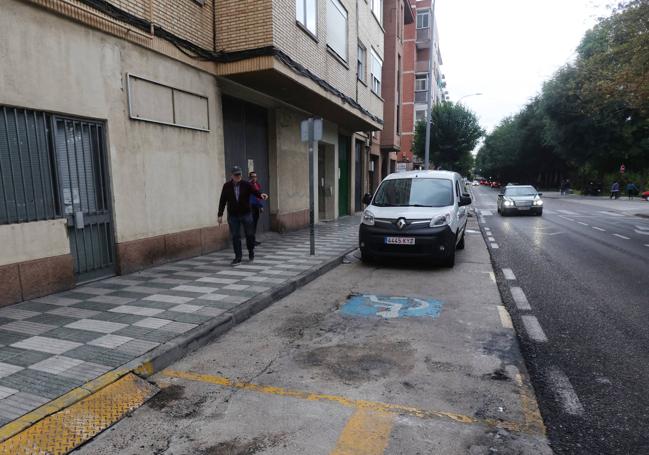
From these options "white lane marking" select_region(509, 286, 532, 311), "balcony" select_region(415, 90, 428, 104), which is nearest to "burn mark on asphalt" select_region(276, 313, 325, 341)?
"white lane marking" select_region(509, 286, 532, 311)

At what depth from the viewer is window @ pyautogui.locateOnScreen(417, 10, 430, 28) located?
42.6m

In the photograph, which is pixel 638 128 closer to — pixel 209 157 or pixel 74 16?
pixel 209 157

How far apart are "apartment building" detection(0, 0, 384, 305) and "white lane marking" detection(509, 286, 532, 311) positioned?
19.9ft

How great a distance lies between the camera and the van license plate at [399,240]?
296 inches

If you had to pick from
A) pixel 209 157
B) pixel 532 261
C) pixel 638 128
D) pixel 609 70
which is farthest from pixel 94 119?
pixel 638 128

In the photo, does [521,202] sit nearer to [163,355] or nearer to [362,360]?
[362,360]

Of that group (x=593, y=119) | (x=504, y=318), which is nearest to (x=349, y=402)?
(x=504, y=318)

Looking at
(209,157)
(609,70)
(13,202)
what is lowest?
(13,202)

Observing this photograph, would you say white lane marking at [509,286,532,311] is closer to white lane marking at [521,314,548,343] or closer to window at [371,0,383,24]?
white lane marking at [521,314,548,343]

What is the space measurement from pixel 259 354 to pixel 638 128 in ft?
149

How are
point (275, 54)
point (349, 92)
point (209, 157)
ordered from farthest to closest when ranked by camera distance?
point (349, 92) < point (209, 157) < point (275, 54)

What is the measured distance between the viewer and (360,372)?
11.6ft

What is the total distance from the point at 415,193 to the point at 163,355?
6.23m

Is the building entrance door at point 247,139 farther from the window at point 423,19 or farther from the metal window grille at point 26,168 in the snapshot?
the window at point 423,19
